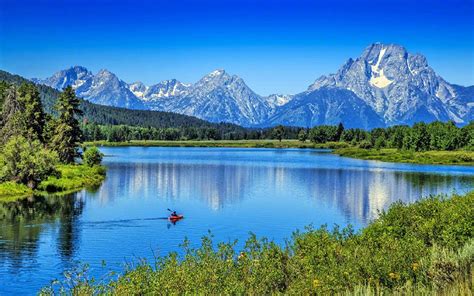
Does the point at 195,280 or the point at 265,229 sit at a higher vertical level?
the point at 195,280

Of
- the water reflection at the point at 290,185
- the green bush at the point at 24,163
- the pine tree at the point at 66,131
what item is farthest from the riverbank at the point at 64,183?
→ the pine tree at the point at 66,131

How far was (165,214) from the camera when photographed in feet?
222

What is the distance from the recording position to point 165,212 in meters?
69.2

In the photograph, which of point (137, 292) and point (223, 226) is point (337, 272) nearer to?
point (137, 292)

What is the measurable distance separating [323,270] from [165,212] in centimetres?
4755

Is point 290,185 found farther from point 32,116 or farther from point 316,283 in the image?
point 316,283

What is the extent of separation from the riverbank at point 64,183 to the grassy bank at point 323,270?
54218 millimetres

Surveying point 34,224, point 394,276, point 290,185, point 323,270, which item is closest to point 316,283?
point 323,270

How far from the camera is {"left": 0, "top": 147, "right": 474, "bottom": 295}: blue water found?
1738 inches

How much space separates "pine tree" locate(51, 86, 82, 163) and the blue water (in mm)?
10732

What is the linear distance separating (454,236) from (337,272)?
9.48 metres

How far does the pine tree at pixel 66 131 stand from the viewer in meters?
111

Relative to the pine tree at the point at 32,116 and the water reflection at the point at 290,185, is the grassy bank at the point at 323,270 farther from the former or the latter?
the pine tree at the point at 32,116

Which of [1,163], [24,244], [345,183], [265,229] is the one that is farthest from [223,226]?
[345,183]
